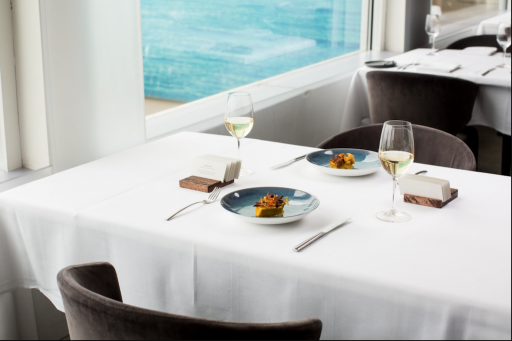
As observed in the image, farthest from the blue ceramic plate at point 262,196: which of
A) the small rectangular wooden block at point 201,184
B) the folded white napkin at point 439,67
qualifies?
the folded white napkin at point 439,67

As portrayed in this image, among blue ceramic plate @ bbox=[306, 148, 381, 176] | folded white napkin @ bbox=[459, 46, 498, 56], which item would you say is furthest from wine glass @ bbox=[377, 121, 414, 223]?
→ folded white napkin @ bbox=[459, 46, 498, 56]

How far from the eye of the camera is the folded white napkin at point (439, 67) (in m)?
2.68

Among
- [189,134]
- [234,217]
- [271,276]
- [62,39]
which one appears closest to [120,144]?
[189,134]

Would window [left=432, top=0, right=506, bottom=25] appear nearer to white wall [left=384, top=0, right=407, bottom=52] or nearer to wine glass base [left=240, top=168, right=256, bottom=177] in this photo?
white wall [left=384, top=0, right=407, bottom=52]

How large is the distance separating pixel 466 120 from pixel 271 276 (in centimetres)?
179

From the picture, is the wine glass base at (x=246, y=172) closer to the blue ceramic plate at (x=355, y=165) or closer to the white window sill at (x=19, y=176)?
the blue ceramic plate at (x=355, y=165)

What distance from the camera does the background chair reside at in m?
2.34

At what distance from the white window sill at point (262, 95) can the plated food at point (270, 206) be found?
1.18 meters

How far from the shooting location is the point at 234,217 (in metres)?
1.09

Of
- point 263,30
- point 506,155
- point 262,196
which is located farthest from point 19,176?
point 263,30

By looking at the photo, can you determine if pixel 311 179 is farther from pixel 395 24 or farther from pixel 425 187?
pixel 395 24

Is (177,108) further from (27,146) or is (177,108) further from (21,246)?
(21,246)

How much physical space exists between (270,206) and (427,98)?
155 centimetres

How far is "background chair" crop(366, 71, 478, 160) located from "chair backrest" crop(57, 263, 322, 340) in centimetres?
181
